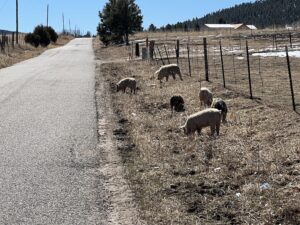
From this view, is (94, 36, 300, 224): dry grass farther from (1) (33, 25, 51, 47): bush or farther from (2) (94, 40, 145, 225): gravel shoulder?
(1) (33, 25, 51, 47): bush

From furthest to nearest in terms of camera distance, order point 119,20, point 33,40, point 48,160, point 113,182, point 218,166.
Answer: point 33,40 < point 119,20 < point 48,160 < point 218,166 < point 113,182

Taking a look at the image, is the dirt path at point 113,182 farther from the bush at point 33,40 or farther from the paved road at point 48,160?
the bush at point 33,40

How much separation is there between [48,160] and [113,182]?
1731 millimetres

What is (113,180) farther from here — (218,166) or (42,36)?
(42,36)

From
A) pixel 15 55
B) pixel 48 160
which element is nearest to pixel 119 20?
pixel 15 55

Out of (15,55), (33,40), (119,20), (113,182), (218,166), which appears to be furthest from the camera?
(33,40)

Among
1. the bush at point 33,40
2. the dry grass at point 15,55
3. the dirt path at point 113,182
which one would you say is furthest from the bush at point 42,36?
the dirt path at point 113,182

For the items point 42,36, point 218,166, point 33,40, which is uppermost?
point 42,36

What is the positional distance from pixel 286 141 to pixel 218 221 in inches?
132

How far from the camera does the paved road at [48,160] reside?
6.16 meters

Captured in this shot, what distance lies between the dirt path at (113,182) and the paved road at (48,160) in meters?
0.13

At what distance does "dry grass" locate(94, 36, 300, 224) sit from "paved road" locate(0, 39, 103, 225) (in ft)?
2.01

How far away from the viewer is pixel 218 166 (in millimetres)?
7699

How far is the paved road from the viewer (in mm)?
6156
